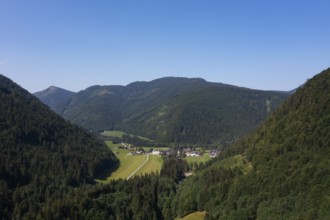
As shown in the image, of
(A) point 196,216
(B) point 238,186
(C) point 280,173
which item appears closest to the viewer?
(C) point 280,173

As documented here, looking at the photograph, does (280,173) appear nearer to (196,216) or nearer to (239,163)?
(196,216)

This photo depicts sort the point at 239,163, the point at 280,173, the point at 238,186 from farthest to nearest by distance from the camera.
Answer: the point at 239,163 < the point at 238,186 < the point at 280,173

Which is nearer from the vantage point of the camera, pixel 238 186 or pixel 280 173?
pixel 280 173

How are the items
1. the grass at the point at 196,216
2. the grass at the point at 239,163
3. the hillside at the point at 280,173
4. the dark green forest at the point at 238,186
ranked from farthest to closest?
the grass at the point at 239,163 → the grass at the point at 196,216 → the dark green forest at the point at 238,186 → the hillside at the point at 280,173

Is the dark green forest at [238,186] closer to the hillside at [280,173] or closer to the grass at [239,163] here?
the hillside at [280,173]

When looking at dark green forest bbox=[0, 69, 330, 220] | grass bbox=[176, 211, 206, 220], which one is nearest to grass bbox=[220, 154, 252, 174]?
dark green forest bbox=[0, 69, 330, 220]

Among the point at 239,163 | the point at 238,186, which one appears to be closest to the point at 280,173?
the point at 238,186

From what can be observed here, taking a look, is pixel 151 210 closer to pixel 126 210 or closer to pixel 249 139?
pixel 126 210

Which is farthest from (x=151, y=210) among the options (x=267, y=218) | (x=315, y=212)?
(x=315, y=212)

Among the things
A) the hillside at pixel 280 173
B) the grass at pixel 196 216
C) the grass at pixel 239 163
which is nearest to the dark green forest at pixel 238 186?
the hillside at pixel 280 173
